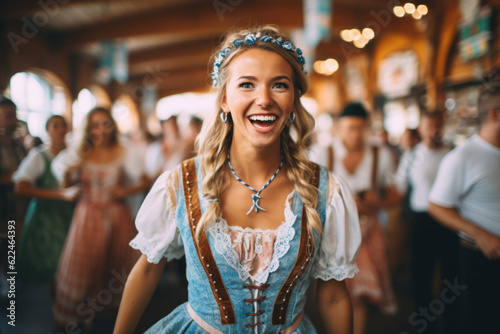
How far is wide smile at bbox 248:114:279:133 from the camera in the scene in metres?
A: 0.95

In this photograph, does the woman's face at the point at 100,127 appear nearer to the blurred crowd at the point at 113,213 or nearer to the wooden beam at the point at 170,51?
the blurred crowd at the point at 113,213

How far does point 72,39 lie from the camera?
407 centimetres

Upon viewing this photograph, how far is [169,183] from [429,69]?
392cm

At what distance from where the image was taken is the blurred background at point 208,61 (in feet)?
7.08

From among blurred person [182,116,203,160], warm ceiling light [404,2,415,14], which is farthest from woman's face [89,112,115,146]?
warm ceiling light [404,2,415,14]

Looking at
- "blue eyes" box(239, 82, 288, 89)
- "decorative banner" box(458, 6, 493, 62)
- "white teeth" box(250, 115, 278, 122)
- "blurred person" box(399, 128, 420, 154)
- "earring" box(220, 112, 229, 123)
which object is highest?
"decorative banner" box(458, 6, 493, 62)

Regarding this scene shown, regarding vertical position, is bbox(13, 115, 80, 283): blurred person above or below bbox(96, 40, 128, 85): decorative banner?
below

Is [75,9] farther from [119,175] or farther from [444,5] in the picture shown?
[444,5]

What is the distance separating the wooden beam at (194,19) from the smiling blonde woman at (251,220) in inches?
160

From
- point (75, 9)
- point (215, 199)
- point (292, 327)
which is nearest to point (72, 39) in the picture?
point (75, 9)

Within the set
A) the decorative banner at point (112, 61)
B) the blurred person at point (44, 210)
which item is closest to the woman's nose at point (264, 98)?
the blurred person at point (44, 210)

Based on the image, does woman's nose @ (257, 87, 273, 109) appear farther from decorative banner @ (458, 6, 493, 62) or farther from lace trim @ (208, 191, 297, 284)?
decorative banner @ (458, 6, 493, 62)

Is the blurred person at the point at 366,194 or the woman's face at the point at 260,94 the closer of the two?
the woman's face at the point at 260,94

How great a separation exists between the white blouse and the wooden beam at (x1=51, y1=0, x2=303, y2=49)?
422cm
